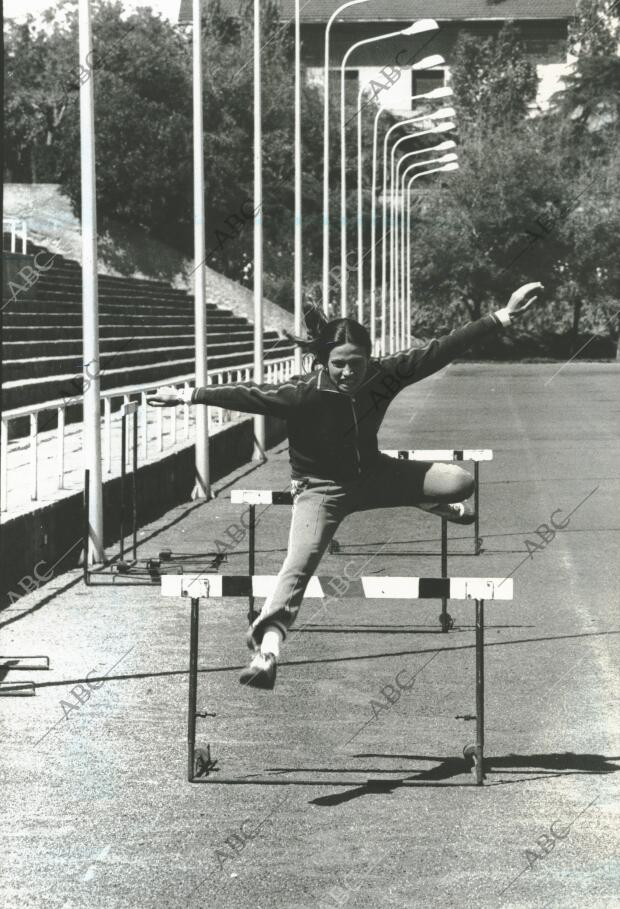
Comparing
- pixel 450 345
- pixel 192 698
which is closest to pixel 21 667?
pixel 192 698

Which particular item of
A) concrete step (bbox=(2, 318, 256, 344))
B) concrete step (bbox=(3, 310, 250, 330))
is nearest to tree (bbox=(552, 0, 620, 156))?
concrete step (bbox=(3, 310, 250, 330))

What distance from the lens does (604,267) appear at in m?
86.3

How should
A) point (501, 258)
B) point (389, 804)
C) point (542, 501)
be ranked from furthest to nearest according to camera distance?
point (501, 258) → point (542, 501) → point (389, 804)

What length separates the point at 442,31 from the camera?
352ft

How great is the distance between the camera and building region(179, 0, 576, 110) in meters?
106

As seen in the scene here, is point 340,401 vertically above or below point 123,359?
above

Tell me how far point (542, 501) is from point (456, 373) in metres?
46.8

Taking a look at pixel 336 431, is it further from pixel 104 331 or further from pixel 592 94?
pixel 592 94

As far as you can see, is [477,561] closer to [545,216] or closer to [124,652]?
[124,652]

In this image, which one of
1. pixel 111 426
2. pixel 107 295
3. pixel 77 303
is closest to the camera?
pixel 111 426

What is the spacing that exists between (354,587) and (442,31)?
104 metres

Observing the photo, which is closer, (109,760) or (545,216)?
(109,760)

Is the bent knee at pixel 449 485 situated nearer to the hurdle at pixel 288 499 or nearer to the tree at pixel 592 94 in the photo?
the hurdle at pixel 288 499

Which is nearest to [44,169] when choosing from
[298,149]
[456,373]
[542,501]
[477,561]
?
[456,373]
